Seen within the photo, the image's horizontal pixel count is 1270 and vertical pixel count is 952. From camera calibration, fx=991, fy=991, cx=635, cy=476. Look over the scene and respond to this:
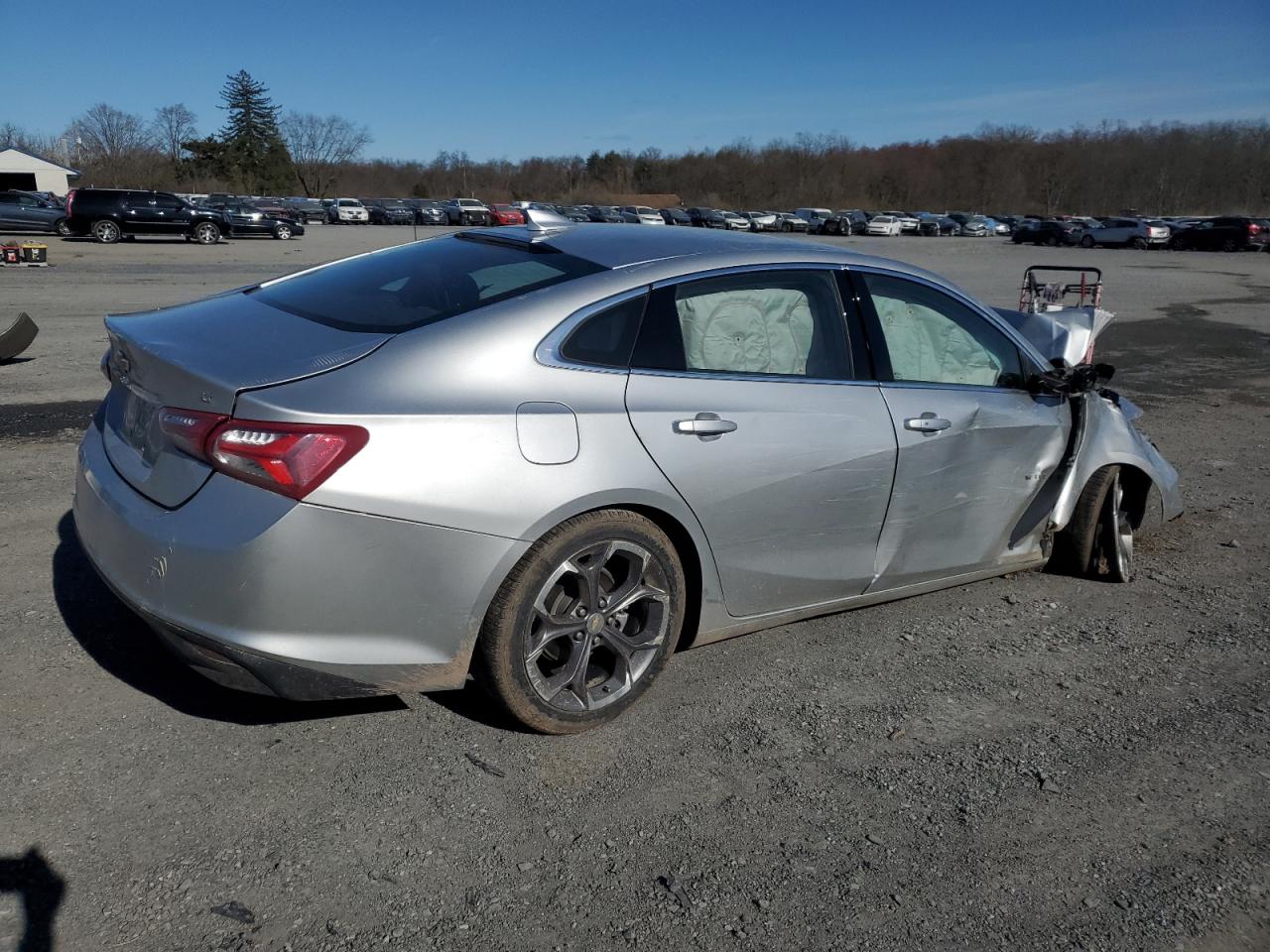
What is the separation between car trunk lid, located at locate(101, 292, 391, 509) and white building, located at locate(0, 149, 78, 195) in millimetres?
81383

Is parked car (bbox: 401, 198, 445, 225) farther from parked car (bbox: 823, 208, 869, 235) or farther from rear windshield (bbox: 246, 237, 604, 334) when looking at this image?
rear windshield (bbox: 246, 237, 604, 334)

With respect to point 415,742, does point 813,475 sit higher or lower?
higher

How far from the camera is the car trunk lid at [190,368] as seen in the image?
2.89 m

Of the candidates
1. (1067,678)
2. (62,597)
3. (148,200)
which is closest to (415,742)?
(62,597)

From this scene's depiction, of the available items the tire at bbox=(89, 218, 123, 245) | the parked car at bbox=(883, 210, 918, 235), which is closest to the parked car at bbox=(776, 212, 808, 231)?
the parked car at bbox=(883, 210, 918, 235)

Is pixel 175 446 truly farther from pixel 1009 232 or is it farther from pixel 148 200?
pixel 1009 232

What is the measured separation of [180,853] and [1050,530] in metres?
3.83

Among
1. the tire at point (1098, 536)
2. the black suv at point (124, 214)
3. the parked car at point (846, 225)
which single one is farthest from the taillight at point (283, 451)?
the parked car at point (846, 225)

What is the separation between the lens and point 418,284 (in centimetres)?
362

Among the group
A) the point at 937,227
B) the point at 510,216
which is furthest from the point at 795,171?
Answer: the point at 510,216

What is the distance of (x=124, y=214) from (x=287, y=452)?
3398cm

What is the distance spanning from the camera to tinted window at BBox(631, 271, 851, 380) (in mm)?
3438

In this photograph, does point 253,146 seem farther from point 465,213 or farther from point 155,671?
point 155,671

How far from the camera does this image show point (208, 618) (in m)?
2.78
